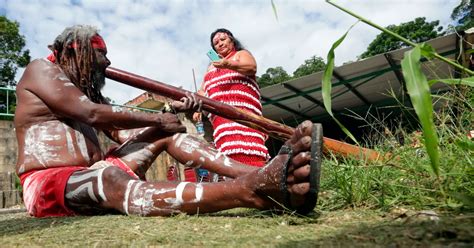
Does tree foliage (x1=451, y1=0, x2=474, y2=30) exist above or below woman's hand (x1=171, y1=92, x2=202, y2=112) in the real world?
above

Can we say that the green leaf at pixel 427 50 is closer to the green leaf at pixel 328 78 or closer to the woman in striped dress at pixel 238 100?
the green leaf at pixel 328 78

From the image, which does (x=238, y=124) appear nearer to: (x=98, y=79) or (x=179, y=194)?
(x=98, y=79)

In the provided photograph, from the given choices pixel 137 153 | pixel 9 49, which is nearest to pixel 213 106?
pixel 137 153

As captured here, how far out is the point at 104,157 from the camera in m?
2.26

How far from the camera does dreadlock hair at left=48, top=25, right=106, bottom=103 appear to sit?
2.17m

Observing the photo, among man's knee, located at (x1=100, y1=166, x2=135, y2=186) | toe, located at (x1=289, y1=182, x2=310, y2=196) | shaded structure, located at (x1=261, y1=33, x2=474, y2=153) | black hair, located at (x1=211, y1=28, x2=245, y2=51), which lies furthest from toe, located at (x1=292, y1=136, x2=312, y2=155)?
shaded structure, located at (x1=261, y1=33, x2=474, y2=153)

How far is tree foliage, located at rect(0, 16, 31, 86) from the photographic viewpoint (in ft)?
64.6

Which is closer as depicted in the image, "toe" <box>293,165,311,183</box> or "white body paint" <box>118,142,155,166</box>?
"toe" <box>293,165,311,183</box>

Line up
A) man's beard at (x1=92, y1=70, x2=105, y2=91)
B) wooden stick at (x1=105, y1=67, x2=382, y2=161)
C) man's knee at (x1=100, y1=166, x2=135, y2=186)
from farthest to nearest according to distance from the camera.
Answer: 1. wooden stick at (x1=105, y1=67, x2=382, y2=161)
2. man's beard at (x1=92, y1=70, x2=105, y2=91)
3. man's knee at (x1=100, y1=166, x2=135, y2=186)

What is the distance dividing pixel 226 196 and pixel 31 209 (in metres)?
1.14

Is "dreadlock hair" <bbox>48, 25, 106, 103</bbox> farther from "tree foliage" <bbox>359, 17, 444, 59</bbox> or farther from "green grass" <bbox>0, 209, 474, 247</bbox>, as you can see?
"tree foliage" <bbox>359, 17, 444, 59</bbox>

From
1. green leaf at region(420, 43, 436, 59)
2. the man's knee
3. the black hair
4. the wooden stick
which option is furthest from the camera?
the black hair

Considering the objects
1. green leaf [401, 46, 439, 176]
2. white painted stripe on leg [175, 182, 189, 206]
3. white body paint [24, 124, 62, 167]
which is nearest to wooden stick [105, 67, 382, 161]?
white body paint [24, 124, 62, 167]

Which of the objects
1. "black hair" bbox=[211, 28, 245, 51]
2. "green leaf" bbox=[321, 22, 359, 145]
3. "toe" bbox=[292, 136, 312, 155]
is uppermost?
"black hair" bbox=[211, 28, 245, 51]
